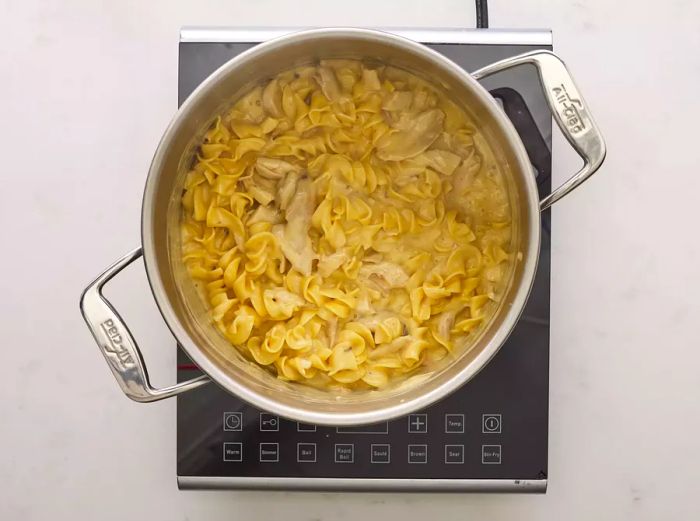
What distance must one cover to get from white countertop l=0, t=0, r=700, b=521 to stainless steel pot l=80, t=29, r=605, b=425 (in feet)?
0.58

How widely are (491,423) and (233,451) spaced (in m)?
0.30

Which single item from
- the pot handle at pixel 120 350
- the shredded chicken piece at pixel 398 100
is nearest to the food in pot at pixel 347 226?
the shredded chicken piece at pixel 398 100

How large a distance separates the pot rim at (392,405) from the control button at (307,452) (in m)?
0.15

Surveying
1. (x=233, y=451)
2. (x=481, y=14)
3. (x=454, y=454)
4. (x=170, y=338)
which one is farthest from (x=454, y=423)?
(x=481, y=14)

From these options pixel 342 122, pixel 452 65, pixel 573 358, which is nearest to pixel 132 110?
pixel 342 122

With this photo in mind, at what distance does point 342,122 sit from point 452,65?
0.16 meters

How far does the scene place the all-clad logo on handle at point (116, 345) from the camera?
68 centimetres

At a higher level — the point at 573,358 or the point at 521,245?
the point at 521,245

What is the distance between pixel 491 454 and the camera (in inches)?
31.8

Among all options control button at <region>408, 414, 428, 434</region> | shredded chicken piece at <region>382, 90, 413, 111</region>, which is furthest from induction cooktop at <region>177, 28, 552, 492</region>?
shredded chicken piece at <region>382, 90, 413, 111</region>

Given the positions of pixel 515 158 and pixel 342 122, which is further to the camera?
pixel 342 122

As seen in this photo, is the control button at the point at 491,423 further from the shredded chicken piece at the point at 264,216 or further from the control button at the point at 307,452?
the shredded chicken piece at the point at 264,216

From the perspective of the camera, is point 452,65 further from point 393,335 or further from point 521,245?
point 393,335

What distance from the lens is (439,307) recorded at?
2.53 feet
